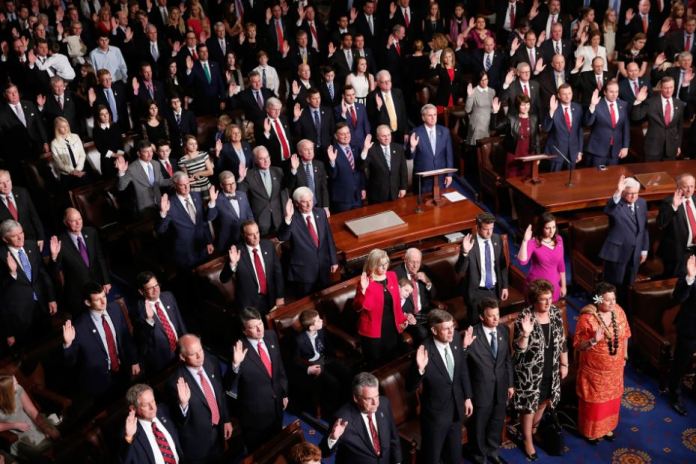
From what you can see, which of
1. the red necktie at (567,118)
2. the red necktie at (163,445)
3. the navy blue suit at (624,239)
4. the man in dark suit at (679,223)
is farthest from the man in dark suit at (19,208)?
the man in dark suit at (679,223)

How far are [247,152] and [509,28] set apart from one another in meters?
5.67

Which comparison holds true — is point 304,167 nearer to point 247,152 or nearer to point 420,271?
point 247,152

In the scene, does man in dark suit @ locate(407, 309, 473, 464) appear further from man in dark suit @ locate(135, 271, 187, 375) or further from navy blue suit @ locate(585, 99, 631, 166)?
navy blue suit @ locate(585, 99, 631, 166)

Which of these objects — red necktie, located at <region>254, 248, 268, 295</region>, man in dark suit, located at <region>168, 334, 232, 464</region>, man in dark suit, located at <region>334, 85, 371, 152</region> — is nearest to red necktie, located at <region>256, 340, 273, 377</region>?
man in dark suit, located at <region>168, 334, 232, 464</region>

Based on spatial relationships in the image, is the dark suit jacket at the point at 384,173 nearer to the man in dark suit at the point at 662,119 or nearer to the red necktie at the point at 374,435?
the man in dark suit at the point at 662,119

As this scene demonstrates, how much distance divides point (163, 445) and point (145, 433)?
0.15 metres

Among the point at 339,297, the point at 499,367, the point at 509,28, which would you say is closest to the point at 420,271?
the point at 339,297

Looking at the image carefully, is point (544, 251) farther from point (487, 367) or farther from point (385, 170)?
point (385, 170)

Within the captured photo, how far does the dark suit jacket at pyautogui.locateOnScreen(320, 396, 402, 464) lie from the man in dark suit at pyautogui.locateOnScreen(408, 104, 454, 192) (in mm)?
3570

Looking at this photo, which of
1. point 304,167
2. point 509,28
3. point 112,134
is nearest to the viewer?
point 304,167

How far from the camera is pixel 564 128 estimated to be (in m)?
8.59

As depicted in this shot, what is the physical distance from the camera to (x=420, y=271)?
6.81 m

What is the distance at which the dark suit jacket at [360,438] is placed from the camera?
4.94 m

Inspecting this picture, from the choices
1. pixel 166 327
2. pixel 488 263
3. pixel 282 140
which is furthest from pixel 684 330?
pixel 282 140
